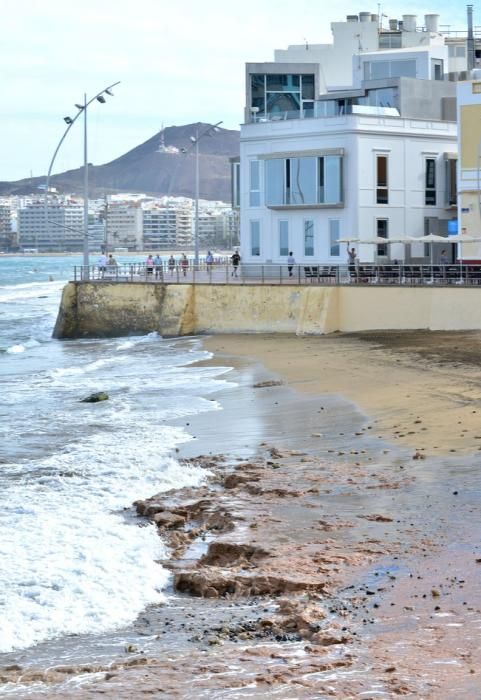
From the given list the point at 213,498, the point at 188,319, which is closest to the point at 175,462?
the point at 213,498

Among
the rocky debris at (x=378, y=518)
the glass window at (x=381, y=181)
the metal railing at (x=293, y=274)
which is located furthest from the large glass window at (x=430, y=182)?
the rocky debris at (x=378, y=518)

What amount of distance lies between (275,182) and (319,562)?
34820 millimetres

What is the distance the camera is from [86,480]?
48.9ft

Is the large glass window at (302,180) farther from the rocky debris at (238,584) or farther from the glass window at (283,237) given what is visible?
the rocky debris at (238,584)

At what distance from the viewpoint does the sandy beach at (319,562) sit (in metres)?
7.97

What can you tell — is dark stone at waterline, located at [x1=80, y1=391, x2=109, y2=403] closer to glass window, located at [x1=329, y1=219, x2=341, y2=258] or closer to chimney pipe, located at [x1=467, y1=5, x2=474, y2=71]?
glass window, located at [x1=329, y1=219, x2=341, y2=258]

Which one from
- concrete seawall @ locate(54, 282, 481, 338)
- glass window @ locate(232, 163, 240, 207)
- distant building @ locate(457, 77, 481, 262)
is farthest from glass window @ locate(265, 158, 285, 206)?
distant building @ locate(457, 77, 481, 262)

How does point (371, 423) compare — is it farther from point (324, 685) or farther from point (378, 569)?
point (324, 685)

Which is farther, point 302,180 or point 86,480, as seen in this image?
point 302,180

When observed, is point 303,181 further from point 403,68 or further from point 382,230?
point 403,68

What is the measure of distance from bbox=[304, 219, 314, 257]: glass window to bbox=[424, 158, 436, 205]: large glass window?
444 centimetres

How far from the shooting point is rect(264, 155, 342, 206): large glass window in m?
43.2

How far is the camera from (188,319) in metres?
38.8

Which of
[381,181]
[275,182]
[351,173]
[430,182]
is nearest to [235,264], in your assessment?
[275,182]
